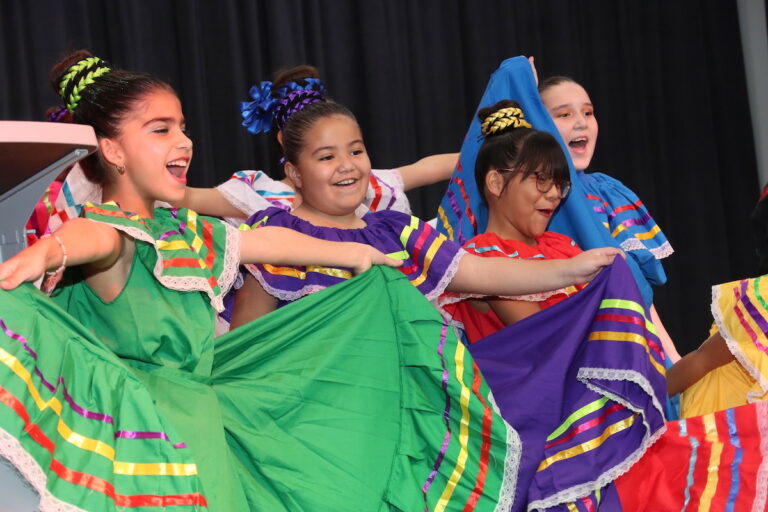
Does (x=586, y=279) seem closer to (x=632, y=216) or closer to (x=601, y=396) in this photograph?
(x=601, y=396)

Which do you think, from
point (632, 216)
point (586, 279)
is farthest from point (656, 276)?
point (586, 279)

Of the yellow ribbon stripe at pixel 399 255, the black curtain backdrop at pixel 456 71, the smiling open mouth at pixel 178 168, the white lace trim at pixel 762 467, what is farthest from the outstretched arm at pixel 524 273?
the black curtain backdrop at pixel 456 71

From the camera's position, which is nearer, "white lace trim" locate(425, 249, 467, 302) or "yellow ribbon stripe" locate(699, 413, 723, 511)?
"yellow ribbon stripe" locate(699, 413, 723, 511)

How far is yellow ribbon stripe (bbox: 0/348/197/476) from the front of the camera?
1377 mm

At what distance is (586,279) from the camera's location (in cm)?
215

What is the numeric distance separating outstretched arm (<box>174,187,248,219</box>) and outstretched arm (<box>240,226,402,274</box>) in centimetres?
86

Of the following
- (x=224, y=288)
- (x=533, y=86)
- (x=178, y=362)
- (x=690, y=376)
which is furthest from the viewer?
(x=533, y=86)

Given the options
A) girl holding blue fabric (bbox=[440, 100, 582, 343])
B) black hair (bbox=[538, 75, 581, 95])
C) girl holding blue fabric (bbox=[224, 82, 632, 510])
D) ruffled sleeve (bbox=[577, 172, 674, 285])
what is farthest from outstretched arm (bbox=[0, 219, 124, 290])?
black hair (bbox=[538, 75, 581, 95])

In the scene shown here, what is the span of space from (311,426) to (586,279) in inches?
27.4

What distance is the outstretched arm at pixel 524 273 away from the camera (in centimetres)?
214

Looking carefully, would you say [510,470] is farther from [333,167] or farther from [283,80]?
[283,80]

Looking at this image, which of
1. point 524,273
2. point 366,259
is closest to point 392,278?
point 366,259

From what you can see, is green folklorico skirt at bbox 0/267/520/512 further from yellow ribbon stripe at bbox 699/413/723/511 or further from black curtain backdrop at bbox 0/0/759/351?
black curtain backdrop at bbox 0/0/759/351

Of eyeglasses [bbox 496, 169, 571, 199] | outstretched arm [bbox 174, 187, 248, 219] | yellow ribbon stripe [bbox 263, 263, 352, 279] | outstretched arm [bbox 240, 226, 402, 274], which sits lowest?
yellow ribbon stripe [bbox 263, 263, 352, 279]
